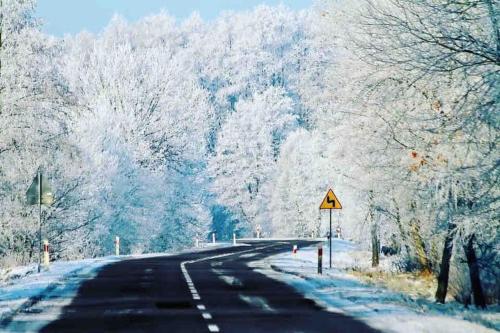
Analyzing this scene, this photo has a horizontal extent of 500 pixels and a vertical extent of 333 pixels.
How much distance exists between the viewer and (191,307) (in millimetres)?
19875

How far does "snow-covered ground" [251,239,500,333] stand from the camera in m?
16.2

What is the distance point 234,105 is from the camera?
10038 cm

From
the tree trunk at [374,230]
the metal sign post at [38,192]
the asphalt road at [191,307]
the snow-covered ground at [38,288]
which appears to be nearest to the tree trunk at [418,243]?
the tree trunk at [374,230]

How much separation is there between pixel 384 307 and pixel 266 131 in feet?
258

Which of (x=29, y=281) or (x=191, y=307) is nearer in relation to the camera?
(x=191, y=307)

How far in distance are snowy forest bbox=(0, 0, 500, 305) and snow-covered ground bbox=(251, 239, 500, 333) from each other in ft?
5.59

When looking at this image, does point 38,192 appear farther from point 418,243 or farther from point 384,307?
point 384,307

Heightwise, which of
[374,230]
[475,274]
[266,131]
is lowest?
[475,274]

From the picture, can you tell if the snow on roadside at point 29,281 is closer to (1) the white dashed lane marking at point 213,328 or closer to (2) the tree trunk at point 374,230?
(1) the white dashed lane marking at point 213,328

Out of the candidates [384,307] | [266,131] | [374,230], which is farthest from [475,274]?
[266,131]

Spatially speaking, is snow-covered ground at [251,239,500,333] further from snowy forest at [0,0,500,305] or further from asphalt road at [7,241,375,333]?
snowy forest at [0,0,500,305]

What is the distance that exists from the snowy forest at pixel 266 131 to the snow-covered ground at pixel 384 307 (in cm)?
170

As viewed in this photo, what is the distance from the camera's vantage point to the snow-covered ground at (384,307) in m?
16.2

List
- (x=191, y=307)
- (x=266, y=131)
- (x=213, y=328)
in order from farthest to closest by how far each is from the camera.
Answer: (x=266, y=131) < (x=191, y=307) < (x=213, y=328)
